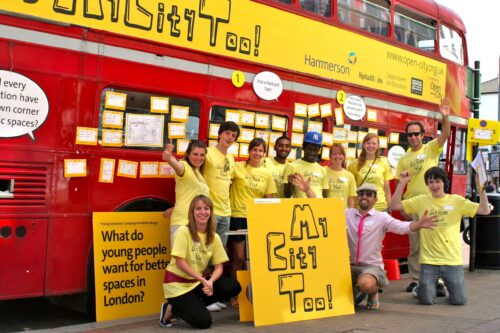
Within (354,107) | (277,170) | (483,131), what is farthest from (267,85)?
(483,131)

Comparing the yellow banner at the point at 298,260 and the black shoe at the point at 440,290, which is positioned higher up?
the yellow banner at the point at 298,260

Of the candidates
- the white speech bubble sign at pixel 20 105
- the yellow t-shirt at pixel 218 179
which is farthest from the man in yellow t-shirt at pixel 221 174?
the white speech bubble sign at pixel 20 105

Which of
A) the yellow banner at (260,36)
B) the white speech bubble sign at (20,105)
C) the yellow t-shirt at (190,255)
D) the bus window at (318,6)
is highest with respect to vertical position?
the bus window at (318,6)

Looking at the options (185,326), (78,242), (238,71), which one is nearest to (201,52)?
(238,71)

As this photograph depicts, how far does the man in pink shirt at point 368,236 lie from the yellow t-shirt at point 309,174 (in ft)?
1.67

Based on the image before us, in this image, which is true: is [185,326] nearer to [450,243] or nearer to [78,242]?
[78,242]

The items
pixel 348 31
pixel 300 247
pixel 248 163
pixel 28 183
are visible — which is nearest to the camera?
pixel 28 183

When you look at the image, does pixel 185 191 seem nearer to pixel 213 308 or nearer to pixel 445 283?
pixel 213 308

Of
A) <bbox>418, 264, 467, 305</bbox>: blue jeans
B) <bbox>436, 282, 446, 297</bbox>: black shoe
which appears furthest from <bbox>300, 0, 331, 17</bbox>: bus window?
<bbox>436, 282, 446, 297</bbox>: black shoe

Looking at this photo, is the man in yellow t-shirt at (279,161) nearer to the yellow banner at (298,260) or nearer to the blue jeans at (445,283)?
the yellow banner at (298,260)

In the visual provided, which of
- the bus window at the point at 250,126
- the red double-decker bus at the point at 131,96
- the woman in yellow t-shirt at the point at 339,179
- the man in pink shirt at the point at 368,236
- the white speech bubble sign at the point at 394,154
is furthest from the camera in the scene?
the white speech bubble sign at the point at 394,154

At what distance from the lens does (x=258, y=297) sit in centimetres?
586

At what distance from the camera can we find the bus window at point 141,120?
6.04 metres

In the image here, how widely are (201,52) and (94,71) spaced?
1.33m
